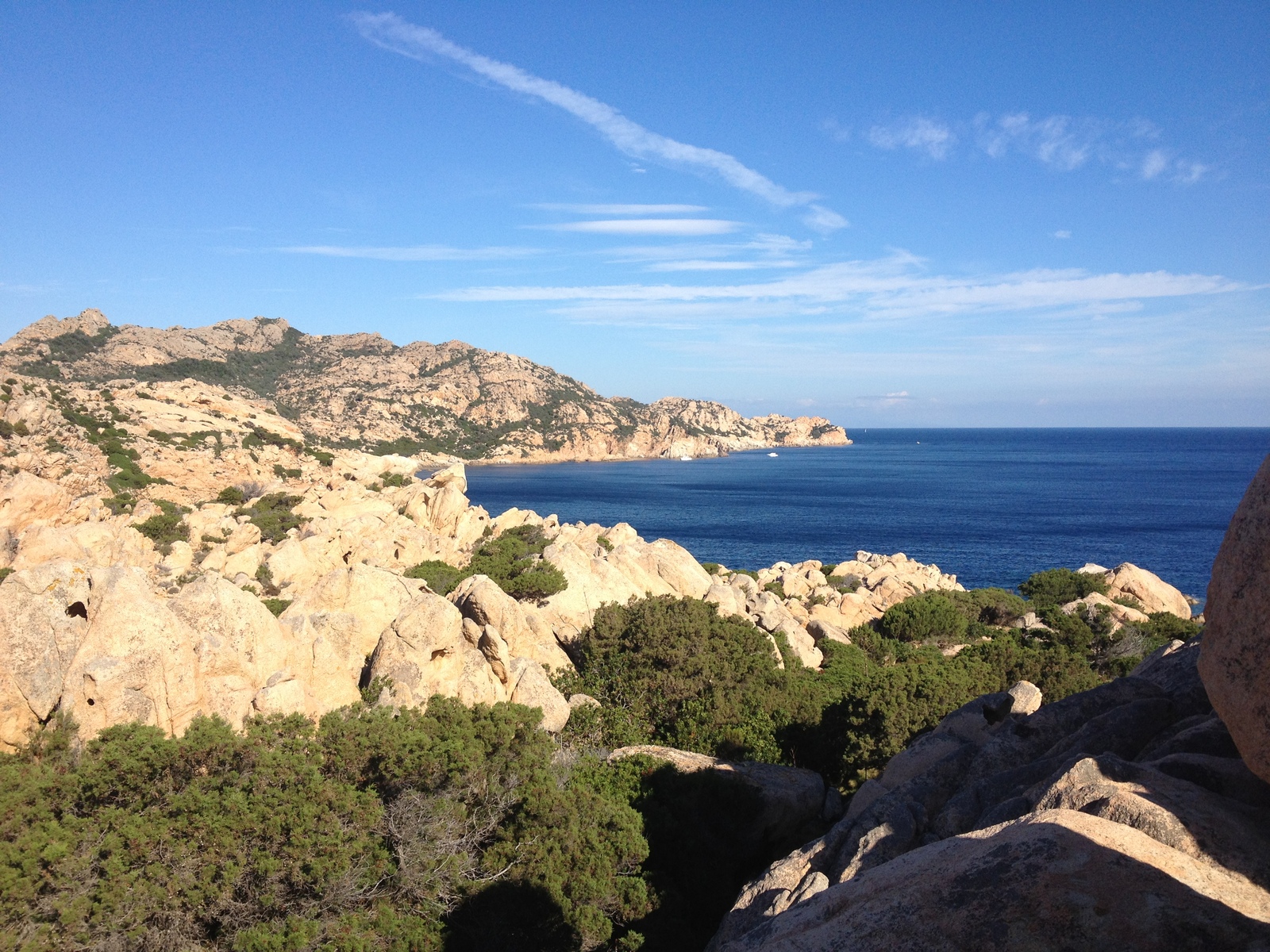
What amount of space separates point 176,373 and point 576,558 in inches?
5259

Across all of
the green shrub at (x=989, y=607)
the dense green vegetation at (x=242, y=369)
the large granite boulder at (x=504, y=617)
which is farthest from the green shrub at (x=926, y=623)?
the dense green vegetation at (x=242, y=369)

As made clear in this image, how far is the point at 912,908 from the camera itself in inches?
225

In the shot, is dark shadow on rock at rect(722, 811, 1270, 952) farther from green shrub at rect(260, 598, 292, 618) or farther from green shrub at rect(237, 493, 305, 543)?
green shrub at rect(237, 493, 305, 543)

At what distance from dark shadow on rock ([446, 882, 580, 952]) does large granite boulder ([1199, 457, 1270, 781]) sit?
8.38 m

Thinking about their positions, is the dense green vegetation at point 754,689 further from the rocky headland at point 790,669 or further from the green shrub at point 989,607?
the green shrub at point 989,607

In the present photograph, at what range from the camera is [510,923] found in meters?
10.1

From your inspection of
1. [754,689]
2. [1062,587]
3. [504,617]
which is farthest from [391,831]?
[1062,587]

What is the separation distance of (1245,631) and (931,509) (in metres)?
105

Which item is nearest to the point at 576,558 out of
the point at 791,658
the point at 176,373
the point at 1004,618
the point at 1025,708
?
the point at 791,658

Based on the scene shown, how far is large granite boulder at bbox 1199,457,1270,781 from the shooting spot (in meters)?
5.09

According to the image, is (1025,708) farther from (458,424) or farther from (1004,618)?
(458,424)

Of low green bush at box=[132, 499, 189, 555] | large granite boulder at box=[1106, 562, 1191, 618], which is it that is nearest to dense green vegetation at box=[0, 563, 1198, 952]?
low green bush at box=[132, 499, 189, 555]

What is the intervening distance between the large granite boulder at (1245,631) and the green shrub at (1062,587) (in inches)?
1416

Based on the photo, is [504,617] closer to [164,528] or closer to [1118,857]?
[1118,857]
